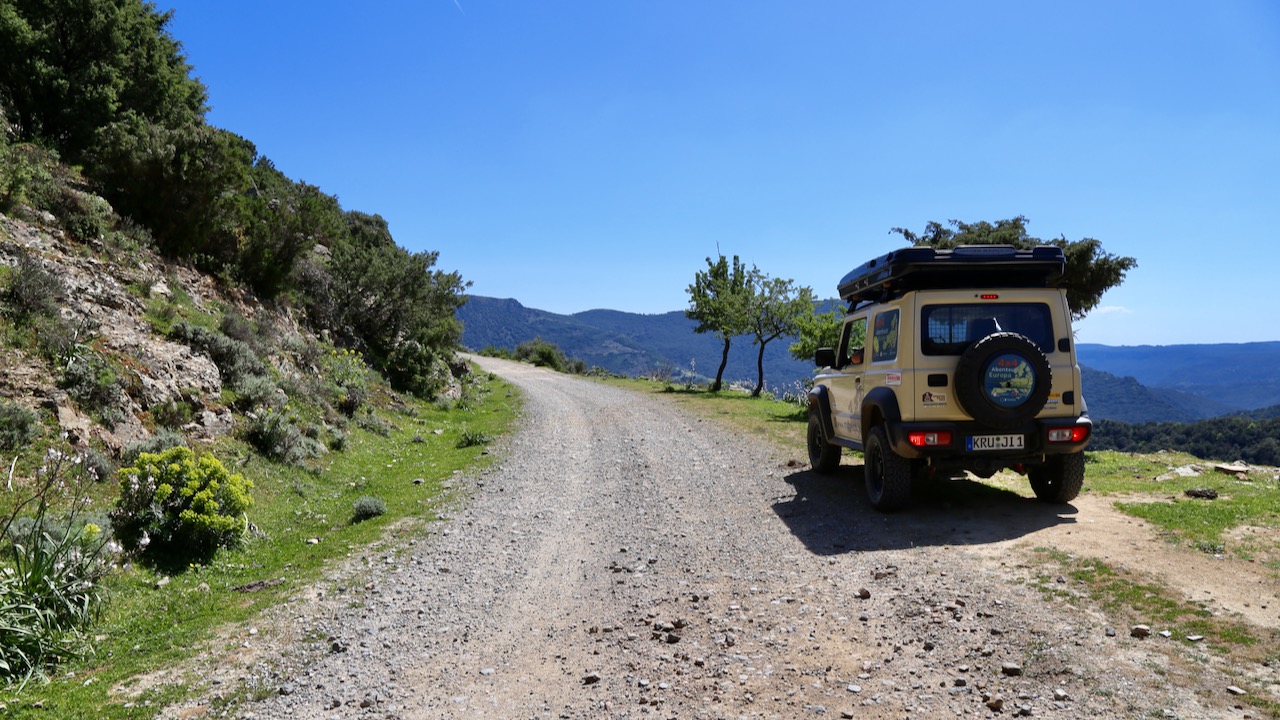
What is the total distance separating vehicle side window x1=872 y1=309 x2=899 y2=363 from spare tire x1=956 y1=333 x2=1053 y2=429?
0.93 meters

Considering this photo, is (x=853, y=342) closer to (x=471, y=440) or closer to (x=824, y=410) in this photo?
(x=824, y=410)

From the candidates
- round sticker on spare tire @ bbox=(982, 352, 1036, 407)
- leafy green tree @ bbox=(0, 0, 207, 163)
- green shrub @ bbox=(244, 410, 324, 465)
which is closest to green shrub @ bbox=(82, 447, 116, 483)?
green shrub @ bbox=(244, 410, 324, 465)

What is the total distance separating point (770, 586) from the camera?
6129mm

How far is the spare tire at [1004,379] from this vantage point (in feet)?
24.2

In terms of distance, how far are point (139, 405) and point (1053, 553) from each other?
11505mm

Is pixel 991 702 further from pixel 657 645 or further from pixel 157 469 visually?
pixel 157 469

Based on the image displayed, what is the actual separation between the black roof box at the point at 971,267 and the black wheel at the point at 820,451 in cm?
335

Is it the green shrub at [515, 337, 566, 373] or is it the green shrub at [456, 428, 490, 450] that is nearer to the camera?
the green shrub at [456, 428, 490, 450]

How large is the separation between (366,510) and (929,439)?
743cm

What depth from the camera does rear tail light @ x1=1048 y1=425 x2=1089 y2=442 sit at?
7590 millimetres

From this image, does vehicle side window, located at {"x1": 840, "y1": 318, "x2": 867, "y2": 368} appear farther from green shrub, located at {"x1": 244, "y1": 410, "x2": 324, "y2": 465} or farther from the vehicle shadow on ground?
green shrub, located at {"x1": 244, "y1": 410, "x2": 324, "y2": 465}

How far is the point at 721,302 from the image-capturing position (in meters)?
32.9

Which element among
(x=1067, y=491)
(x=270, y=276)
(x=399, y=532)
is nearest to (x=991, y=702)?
(x=1067, y=491)

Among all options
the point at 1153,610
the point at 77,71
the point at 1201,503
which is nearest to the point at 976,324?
the point at 1201,503
